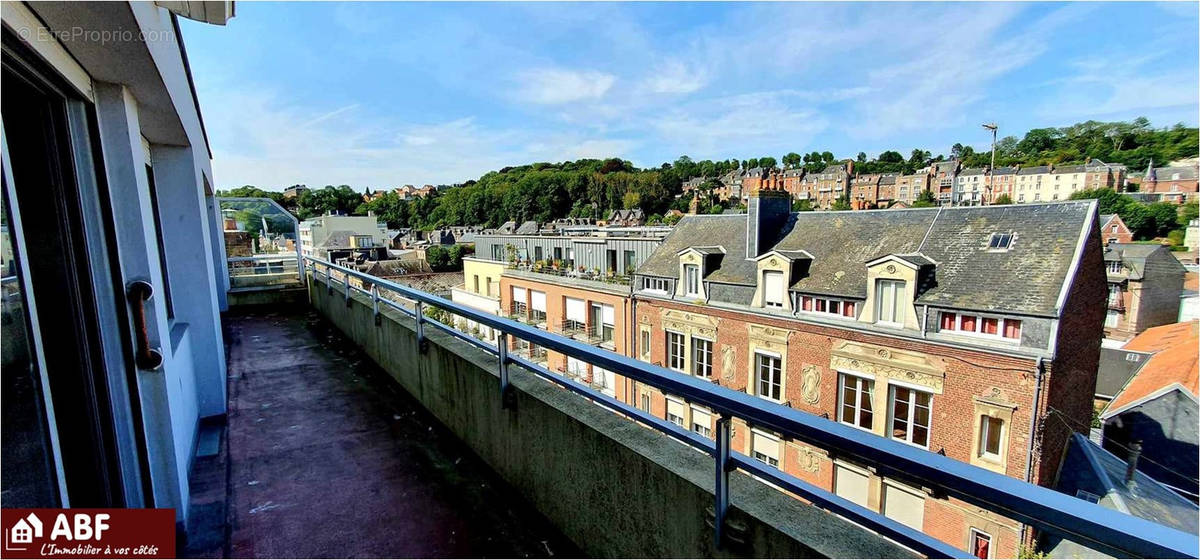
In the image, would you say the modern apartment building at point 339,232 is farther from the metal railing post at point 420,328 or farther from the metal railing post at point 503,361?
the metal railing post at point 503,361

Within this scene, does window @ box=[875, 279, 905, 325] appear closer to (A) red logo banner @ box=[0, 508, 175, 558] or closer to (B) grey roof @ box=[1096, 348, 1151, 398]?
(A) red logo banner @ box=[0, 508, 175, 558]

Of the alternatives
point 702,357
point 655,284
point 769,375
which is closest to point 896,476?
point 769,375

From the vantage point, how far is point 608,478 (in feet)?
6.15

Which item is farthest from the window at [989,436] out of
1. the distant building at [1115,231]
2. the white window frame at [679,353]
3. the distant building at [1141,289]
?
the distant building at [1115,231]

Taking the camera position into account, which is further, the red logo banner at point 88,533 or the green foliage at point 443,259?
the green foliage at point 443,259

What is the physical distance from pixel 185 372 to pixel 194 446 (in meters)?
0.46

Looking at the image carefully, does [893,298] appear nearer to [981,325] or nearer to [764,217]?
[981,325]

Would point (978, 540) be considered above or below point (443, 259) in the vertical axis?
below

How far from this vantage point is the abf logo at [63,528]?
145cm

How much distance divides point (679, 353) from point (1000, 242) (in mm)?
9083

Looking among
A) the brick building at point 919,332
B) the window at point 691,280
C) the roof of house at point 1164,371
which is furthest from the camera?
the window at point 691,280

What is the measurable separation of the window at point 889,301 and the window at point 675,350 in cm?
617

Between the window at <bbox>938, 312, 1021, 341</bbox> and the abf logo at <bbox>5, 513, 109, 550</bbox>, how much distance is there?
13.4 m

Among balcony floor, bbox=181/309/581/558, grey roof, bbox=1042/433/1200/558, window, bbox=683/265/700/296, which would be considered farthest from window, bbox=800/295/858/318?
balcony floor, bbox=181/309/581/558
